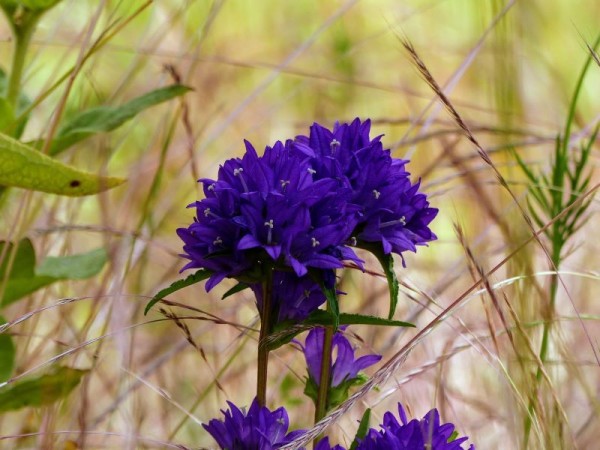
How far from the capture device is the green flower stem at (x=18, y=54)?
4.78 ft

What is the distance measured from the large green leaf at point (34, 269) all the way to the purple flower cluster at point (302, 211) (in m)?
0.55

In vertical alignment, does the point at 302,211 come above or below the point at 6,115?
below

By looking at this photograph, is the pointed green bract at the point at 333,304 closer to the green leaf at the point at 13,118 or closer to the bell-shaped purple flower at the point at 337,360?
the bell-shaped purple flower at the point at 337,360

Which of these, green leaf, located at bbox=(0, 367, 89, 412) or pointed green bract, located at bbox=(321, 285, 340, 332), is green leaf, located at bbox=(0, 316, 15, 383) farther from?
pointed green bract, located at bbox=(321, 285, 340, 332)

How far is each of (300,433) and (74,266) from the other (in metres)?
0.64

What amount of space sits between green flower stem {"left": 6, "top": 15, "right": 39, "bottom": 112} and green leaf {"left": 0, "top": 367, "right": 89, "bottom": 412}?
45 cm

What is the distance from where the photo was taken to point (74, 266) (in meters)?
1.46

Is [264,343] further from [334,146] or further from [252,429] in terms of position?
[334,146]

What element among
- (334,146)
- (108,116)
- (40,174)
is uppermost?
(108,116)

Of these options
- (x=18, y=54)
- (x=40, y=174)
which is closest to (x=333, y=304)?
(x=40, y=174)

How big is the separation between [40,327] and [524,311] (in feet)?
5.28

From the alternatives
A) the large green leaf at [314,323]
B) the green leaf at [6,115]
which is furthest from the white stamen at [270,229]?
the green leaf at [6,115]

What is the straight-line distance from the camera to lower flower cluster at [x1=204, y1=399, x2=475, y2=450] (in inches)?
33.7

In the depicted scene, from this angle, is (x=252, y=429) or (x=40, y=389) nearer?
(x=252, y=429)
